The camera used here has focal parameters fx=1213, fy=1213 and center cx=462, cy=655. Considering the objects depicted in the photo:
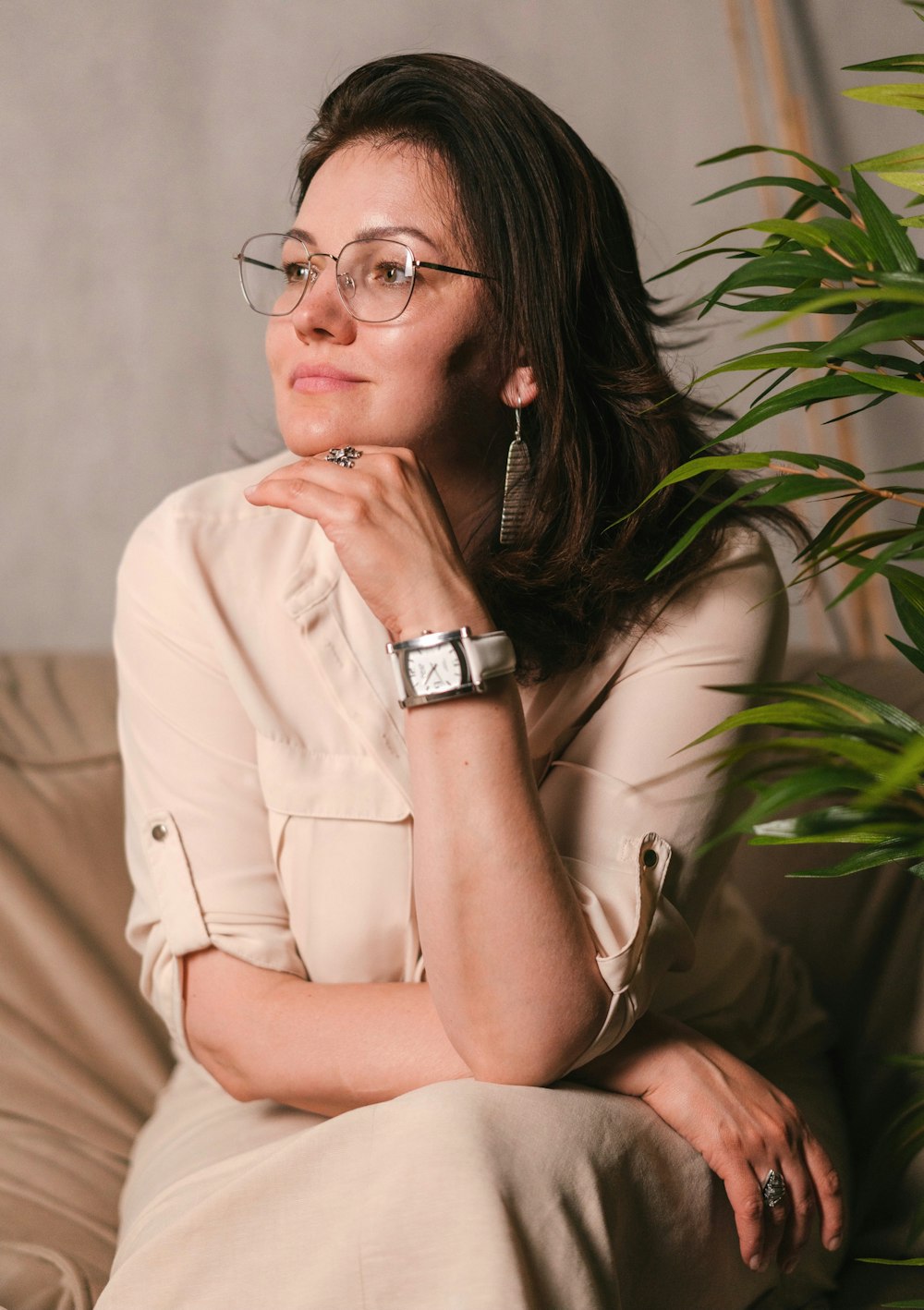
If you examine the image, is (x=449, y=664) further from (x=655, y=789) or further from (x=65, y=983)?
(x=65, y=983)

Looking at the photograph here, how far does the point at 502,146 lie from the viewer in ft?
3.97

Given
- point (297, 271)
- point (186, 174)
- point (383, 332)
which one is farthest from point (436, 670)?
point (186, 174)

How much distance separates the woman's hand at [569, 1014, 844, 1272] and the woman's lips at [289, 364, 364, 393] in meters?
0.68

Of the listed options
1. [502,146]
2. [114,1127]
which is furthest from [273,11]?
[114,1127]

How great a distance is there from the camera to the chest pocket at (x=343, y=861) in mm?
1259

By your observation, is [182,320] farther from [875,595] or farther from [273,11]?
[875,595]

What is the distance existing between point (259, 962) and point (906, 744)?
0.78 metres

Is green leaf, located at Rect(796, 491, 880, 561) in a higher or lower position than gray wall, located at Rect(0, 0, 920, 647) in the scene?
lower

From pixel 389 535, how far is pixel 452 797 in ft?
0.80

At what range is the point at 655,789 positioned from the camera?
1153mm

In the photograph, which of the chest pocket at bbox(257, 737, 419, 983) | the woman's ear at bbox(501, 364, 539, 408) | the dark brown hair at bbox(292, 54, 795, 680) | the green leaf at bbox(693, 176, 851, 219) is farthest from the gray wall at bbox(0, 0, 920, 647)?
the green leaf at bbox(693, 176, 851, 219)

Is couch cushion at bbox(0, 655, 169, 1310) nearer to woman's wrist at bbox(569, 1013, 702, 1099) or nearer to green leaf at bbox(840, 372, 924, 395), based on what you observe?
woman's wrist at bbox(569, 1013, 702, 1099)

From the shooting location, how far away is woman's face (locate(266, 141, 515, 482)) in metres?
1.18

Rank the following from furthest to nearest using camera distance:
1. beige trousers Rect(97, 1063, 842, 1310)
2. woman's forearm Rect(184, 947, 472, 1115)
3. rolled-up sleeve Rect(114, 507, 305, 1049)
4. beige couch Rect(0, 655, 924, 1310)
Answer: beige couch Rect(0, 655, 924, 1310)
rolled-up sleeve Rect(114, 507, 305, 1049)
woman's forearm Rect(184, 947, 472, 1115)
beige trousers Rect(97, 1063, 842, 1310)
